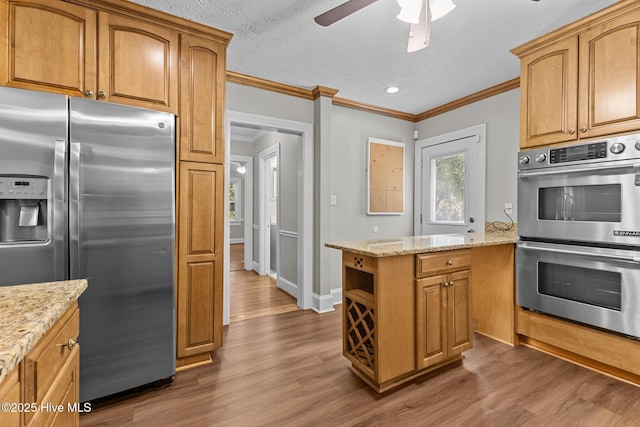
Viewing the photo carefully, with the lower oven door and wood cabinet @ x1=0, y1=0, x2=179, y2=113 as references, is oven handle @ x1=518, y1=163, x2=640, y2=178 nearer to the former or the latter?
the lower oven door

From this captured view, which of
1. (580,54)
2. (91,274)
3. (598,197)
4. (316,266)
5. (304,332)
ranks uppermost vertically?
(580,54)

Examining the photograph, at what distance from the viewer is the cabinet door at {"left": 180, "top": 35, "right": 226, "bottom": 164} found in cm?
218

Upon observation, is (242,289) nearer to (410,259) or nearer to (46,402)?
(410,259)

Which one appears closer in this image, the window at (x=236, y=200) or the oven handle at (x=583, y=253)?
the oven handle at (x=583, y=253)

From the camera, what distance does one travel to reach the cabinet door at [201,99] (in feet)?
7.16

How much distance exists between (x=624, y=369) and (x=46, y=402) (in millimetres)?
3035

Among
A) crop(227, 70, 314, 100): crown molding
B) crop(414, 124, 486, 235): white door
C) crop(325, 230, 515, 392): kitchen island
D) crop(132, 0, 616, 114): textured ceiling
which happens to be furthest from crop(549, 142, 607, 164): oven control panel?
crop(227, 70, 314, 100): crown molding

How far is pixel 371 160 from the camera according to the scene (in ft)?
13.1

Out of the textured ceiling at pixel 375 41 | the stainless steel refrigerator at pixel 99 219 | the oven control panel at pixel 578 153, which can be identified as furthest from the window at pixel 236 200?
the oven control panel at pixel 578 153

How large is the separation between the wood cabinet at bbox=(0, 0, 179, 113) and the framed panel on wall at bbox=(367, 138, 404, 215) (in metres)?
2.55

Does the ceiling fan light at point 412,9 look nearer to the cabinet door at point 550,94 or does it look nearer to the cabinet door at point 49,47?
the cabinet door at point 550,94

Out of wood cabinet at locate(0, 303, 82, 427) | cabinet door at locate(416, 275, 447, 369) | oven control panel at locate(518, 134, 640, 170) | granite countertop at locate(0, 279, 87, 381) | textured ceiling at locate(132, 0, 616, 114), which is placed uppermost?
textured ceiling at locate(132, 0, 616, 114)

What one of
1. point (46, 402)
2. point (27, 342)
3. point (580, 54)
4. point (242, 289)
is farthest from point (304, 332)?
point (580, 54)

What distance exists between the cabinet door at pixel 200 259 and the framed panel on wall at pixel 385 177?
2224 mm
